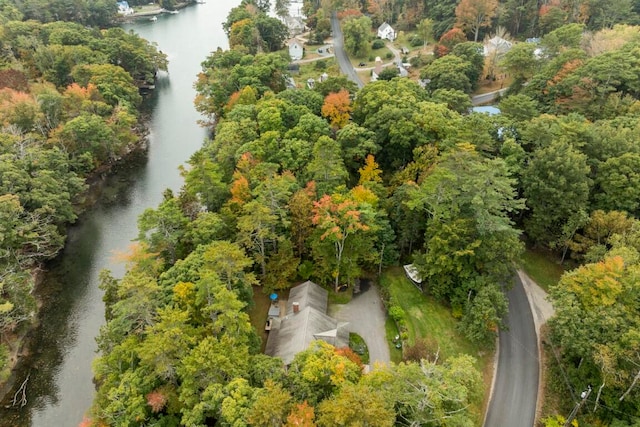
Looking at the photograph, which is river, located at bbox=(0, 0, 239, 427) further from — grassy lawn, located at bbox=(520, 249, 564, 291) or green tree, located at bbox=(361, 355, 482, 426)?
grassy lawn, located at bbox=(520, 249, 564, 291)

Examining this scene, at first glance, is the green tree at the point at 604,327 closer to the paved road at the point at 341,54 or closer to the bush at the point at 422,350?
the bush at the point at 422,350

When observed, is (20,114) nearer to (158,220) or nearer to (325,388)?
(158,220)

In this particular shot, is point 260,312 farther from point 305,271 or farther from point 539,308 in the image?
point 539,308

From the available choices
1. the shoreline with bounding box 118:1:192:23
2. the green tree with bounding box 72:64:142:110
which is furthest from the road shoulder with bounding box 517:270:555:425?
the shoreline with bounding box 118:1:192:23

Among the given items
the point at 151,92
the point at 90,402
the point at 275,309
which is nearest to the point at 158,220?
the point at 275,309

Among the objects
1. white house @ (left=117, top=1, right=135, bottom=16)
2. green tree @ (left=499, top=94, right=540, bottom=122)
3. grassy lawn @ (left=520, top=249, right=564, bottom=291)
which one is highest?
white house @ (left=117, top=1, right=135, bottom=16)

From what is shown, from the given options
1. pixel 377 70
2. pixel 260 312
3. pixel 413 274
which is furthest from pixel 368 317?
pixel 377 70
